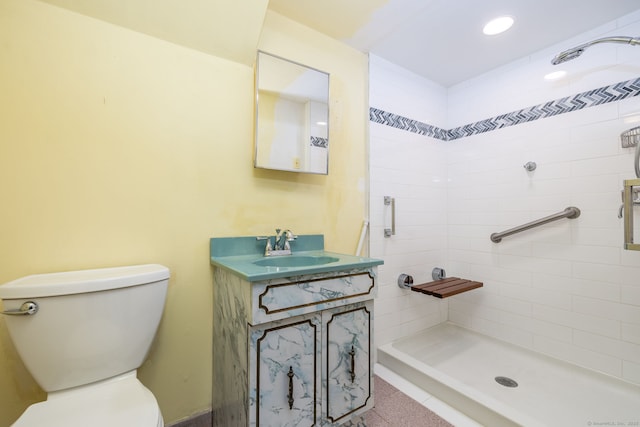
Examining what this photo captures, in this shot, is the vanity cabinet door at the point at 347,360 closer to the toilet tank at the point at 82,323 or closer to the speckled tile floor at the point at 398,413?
the speckled tile floor at the point at 398,413

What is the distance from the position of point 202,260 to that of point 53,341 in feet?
1.87

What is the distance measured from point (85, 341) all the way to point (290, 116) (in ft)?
4.32

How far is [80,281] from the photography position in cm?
90

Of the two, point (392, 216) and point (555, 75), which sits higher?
point (555, 75)

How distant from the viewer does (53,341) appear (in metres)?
0.87

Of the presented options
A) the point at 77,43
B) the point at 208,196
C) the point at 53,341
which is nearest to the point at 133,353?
the point at 53,341

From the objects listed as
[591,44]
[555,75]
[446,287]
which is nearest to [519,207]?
[446,287]

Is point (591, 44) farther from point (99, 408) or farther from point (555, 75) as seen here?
point (99, 408)

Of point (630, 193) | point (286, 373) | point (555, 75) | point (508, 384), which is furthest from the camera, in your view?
point (555, 75)

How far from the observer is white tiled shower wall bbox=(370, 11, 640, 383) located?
1587mm

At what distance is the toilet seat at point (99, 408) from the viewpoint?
0.75m

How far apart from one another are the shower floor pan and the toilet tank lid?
1.56 metres

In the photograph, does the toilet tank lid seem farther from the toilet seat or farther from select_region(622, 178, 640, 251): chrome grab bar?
select_region(622, 178, 640, 251): chrome grab bar

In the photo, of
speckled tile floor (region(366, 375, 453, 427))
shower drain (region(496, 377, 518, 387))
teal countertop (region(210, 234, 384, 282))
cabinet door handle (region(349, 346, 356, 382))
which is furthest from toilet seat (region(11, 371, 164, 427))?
shower drain (region(496, 377, 518, 387))
